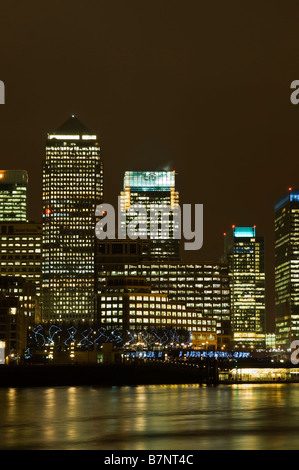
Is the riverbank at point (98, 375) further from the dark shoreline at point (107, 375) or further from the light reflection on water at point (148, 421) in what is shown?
→ the light reflection on water at point (148, 421)

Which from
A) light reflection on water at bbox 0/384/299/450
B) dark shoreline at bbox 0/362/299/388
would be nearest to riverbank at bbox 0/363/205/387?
dark shoreline at bbox 0/362/299/388

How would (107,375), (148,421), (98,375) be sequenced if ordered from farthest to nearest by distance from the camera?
(107,375) → (98,375) → (148,421)

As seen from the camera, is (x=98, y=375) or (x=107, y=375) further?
(x=107, y=375)

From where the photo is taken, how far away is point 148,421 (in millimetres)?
94062

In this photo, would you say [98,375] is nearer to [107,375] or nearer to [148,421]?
[107,375]

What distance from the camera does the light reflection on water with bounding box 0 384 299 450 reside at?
7594 centimetres

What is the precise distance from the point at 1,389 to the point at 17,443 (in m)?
81.3

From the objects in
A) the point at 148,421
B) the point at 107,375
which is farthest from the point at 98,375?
the point at 148,421

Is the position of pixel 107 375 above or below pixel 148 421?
above

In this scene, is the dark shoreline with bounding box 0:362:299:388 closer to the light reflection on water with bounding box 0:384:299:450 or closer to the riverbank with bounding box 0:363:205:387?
the riverbank with bounding box 0:363:205:387

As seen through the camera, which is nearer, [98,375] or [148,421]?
[148,421]

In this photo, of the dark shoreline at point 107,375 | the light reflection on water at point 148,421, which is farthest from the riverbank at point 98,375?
the light reflection on water at point 148,421

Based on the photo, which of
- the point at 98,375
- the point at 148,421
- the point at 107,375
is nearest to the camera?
the point at 148,421
